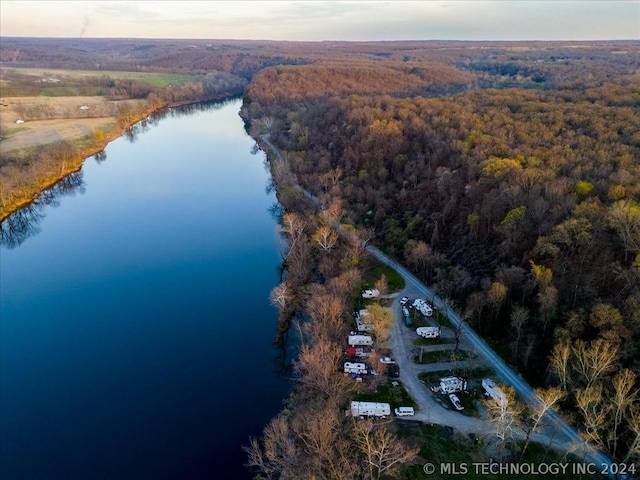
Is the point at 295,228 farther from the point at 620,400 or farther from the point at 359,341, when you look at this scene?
the point at 620,400

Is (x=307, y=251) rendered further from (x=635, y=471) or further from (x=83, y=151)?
(x=83, y=151)

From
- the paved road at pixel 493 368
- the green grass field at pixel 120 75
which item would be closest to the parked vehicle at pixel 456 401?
the paved road at pixel 493 368

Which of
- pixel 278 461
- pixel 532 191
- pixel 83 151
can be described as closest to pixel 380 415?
pixel 278 461

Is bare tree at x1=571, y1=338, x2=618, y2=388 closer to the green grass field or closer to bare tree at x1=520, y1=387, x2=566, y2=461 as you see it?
bare tree at x1=520, y1=387, x2=566, y2=461

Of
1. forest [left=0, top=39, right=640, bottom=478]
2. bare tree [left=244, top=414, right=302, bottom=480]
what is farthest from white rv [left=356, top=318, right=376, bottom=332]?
bare tree [left=244, top=414, right=302, bottom=480]

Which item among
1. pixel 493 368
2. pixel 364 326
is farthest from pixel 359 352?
pixel 493 368

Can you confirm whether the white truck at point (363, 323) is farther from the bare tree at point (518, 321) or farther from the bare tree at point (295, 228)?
the bare tree at point (295, 228)
